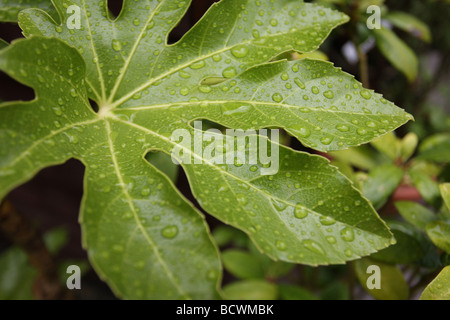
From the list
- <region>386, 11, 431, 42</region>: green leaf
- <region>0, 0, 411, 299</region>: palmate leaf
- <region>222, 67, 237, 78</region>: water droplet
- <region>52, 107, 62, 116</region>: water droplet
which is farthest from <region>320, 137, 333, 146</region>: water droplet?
<region>386, 11, 431, 42</region>: green leaf

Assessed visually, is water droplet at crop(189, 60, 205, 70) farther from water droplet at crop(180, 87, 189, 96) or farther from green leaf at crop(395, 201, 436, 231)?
green leaf at crop(395, 201, 436, 231)

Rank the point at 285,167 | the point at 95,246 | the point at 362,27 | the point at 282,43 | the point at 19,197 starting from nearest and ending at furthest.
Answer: the point at 95,246 < the point at 285,167 < the point at 282,43 < the point at 362,27 < the point at 19,197

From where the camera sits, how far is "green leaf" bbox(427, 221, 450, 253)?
2.04 ft

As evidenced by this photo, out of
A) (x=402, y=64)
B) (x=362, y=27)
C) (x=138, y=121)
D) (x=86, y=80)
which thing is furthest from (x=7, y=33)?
(x=402, y=64)

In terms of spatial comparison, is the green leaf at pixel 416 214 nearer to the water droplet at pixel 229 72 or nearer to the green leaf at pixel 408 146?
the green leaf at pixel 408 146

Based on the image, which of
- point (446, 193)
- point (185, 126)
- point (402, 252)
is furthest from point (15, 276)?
point (446, 193)

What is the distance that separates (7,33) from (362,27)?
3.62 ft

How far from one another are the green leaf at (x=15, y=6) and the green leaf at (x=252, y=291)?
94cm

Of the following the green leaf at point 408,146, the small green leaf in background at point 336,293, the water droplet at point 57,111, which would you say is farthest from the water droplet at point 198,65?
the small green leaf in background at point 336,293

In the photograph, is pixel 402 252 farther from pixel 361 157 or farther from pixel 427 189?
pixel 361 157

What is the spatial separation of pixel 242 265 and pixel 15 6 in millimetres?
1034

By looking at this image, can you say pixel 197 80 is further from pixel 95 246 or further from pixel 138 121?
pixel 95 246

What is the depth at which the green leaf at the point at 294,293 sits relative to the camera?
93cm
